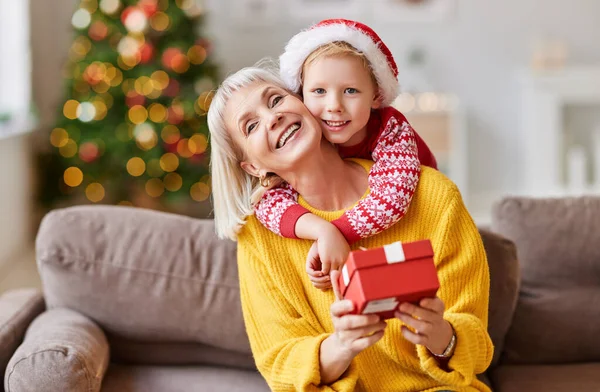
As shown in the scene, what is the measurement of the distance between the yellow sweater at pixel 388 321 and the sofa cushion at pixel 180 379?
14.9 inches

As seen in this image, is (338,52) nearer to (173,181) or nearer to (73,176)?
(173,181)

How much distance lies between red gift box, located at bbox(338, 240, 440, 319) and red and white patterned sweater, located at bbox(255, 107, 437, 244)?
0.99 feet

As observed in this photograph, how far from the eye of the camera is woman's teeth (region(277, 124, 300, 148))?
4.97 feet

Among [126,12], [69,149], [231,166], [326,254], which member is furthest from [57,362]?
[126,12]

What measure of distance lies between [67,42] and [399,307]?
16.6ft

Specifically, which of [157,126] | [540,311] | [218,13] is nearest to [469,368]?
[540,311]

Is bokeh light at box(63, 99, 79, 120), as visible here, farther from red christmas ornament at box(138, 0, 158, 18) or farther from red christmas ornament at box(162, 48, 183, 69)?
red christmas ornament at box(138, 0, 158, 18)

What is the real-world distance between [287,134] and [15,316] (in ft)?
3.37

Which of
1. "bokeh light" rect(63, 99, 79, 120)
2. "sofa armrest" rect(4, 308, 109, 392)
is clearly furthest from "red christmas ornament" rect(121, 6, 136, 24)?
"sofa armrest" rect(4, 308, 109, 392)

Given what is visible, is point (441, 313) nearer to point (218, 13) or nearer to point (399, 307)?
point (399, 307)

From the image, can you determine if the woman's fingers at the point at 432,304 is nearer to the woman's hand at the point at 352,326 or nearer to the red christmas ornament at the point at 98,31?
the woman's hand at the point at 352,326

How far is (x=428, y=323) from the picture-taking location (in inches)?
51.8

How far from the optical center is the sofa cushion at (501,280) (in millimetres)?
2014

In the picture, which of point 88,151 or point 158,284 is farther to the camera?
point 88,151
